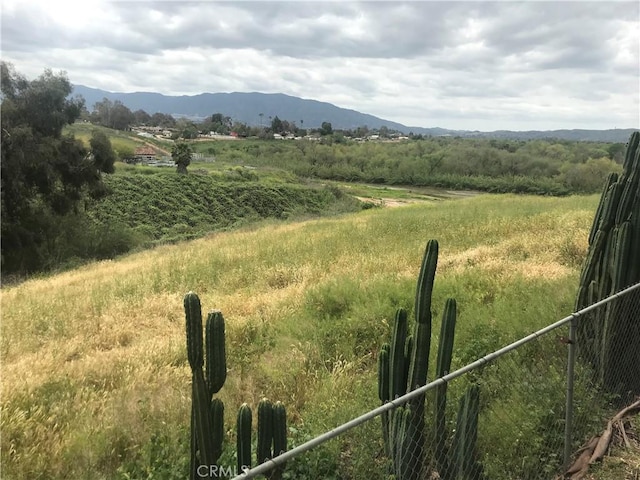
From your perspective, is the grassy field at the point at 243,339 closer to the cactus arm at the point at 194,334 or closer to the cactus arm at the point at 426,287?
the cactus arm at the point at 426,287

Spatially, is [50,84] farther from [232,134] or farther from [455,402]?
[232,134]

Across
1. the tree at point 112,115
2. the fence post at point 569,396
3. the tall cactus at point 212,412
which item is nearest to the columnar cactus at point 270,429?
the tall cactus at point 212,412

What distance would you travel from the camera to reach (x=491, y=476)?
393 cm

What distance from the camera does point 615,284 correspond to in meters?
5.36

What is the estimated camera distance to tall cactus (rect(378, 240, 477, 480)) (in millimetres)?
3771

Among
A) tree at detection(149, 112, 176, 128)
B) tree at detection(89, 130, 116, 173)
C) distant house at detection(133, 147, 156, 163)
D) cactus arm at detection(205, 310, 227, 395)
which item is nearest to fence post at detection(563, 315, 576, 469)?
cactus arm at detection(205, 310, 227, 395)

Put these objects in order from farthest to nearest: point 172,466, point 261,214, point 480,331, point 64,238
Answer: point 261,214 < point 64,238 < point 480,331 < point 172,466

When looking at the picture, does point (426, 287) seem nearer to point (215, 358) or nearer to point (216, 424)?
point (215, 358)

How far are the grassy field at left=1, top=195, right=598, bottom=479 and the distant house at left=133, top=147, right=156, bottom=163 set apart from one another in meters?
60.7

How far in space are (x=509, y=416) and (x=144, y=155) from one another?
78460mm

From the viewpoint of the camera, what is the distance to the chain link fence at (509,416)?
380cm

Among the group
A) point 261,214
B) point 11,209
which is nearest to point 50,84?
point 11,209

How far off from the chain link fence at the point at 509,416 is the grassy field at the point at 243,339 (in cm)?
10

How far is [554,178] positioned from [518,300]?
3358 inches
